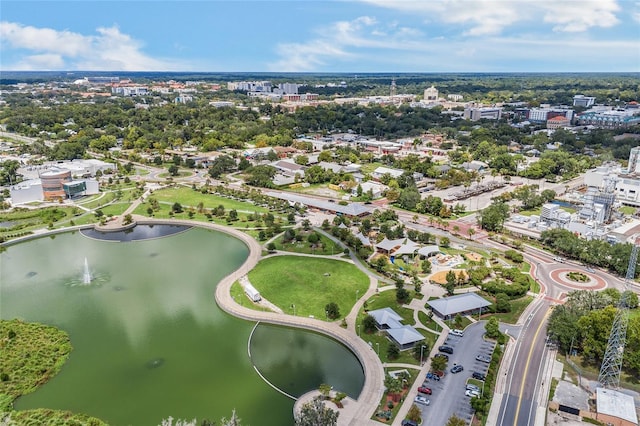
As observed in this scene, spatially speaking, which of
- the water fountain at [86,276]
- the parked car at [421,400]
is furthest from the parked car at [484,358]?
the water fountain at [86,276]

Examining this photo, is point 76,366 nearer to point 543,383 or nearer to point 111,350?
point 111,350

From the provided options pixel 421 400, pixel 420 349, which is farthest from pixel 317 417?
pixel 420 349

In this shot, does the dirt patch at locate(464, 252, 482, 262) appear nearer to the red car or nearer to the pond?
the pond

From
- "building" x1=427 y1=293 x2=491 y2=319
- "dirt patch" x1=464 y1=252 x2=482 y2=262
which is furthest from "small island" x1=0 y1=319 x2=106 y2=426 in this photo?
"dirt patch" x1=464 y1=252 x2=482 y2=262

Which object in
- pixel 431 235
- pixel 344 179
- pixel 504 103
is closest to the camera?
pixel 431 235

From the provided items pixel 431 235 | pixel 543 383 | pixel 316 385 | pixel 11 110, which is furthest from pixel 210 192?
pixel 11 110

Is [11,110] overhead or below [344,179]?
overhead
